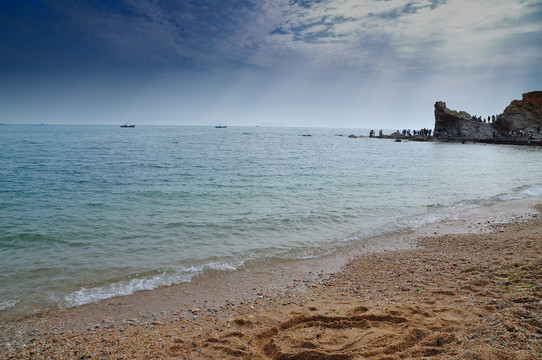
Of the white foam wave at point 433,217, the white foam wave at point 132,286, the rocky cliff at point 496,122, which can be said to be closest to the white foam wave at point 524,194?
the white foam wave at point 433,217

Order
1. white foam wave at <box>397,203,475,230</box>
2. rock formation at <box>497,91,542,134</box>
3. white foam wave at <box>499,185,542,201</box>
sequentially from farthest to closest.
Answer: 1. rock formation at <box>497,91,542,134</box>
2. white foam wave at <box>499,185,542,201</box>
3. white foam wave at <box>397,203,475,230</box>

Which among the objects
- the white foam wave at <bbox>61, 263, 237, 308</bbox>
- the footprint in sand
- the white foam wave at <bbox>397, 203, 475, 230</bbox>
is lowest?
the white foam wave at <bbox>61, 263, 237, 308</bbox>

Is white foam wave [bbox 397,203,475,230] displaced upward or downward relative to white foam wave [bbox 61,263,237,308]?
upward

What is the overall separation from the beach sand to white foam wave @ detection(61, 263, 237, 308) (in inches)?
12.9

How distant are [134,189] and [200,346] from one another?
17.2 metres

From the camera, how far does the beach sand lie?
458cm

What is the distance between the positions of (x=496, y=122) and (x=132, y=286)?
104 metres

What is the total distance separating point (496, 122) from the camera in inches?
3292

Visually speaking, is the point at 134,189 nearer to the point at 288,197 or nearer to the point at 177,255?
the point at 288,197

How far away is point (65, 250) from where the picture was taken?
1037 cm

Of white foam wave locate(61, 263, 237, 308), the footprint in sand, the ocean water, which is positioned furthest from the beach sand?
the ocean water

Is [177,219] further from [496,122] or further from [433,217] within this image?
[496,122]

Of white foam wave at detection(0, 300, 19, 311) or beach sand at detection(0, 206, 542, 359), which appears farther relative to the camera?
white foam wave at detection(0, 300, 19, 311)

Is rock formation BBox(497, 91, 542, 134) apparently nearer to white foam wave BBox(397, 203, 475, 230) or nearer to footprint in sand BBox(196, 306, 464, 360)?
white foam wave BBox(397, 203, 475, 230)
